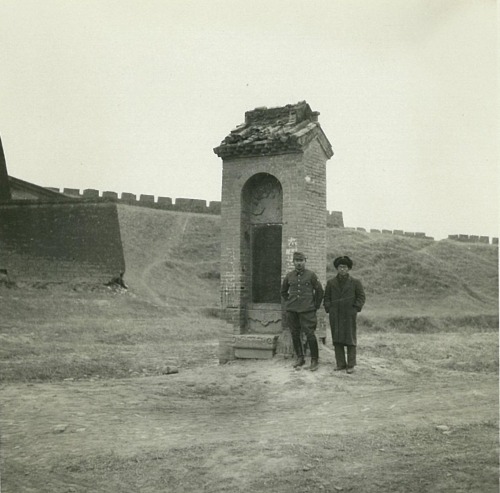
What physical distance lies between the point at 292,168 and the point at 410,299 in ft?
67.0

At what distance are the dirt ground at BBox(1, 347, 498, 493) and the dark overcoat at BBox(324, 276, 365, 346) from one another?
65 cm

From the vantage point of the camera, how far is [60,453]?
5.99 metres

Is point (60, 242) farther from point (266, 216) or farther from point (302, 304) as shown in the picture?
point (302, 304)

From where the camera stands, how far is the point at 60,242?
83.7 feet

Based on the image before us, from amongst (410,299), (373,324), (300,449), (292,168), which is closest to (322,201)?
(292,168)

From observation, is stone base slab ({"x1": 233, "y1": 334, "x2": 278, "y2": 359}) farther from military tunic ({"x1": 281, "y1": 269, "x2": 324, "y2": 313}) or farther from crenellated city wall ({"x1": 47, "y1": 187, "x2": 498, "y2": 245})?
crenellated city wall ({"x1": 47, "y1": 187, "x2": 498, "y2": 245})

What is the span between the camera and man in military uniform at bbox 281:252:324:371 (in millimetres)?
9727

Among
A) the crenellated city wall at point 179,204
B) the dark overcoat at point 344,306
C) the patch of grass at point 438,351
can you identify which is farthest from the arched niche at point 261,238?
the crenellated city wall at point 179,204

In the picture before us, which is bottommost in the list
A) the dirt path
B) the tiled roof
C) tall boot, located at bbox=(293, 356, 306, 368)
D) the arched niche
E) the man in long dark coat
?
the dirt path

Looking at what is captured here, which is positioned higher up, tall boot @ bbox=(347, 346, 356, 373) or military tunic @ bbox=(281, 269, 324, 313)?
military tunic @ bbox=(281, 269, 324, 313)

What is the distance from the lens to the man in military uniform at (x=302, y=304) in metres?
9.73

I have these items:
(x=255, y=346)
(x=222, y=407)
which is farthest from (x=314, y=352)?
(x=222, y=407)

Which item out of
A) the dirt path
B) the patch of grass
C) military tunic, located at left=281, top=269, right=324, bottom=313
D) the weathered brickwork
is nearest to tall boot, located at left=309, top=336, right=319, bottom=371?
the dirt path

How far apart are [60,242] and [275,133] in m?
17.2
